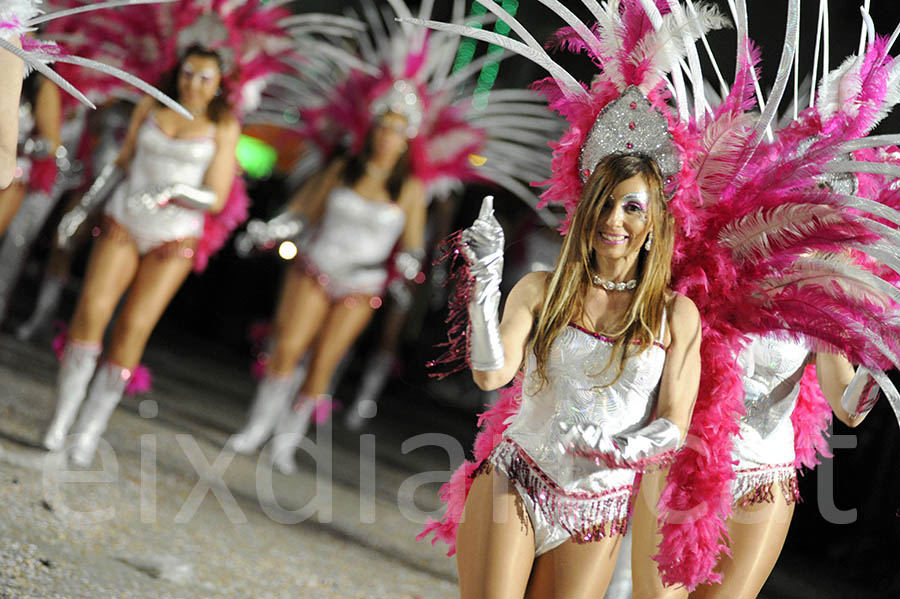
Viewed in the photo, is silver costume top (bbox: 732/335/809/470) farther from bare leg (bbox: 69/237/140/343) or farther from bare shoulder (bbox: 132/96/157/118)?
bare shoulder (bbox: 132/96/157/118)

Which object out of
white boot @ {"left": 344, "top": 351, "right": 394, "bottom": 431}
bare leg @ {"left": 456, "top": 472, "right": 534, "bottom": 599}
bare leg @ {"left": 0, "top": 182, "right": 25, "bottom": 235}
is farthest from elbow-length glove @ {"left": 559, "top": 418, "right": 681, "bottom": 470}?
white boot @ {"left": 344, "top": 351, "right": 394, "bottom": 431}

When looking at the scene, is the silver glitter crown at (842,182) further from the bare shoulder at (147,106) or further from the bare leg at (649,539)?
the bare shoulder at (147,106)

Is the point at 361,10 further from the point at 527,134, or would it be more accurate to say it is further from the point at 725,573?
the point at 725,573

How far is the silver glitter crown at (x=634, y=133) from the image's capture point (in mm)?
2111

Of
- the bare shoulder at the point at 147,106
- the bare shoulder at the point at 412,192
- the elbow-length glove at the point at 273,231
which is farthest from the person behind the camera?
the bare shoulder at the point at 412,192

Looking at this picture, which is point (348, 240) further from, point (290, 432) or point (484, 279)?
point (484, 279)

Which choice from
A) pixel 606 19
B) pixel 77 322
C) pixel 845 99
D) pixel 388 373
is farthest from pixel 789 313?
pixel 388 373

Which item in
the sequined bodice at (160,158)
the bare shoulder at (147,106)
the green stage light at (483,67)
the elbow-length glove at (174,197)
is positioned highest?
the green stage light at (483,67)

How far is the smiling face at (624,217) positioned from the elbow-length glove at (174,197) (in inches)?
95.3

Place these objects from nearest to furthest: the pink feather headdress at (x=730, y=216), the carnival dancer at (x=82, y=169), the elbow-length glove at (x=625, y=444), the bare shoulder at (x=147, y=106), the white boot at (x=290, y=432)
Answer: the elbow-length glove at (x=625, y=444) → the pink feather headdress at (x=730, y=216) → the bare shoulder at (x=147, y=106) → the white boot at (x=290, y=432) → the carnival dancer at (x=82, y=169)

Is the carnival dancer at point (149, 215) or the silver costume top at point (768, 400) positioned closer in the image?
the silver costume top at point (768, 400)

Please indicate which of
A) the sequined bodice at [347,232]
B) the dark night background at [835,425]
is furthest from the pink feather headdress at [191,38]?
the dark night background at [835,425]

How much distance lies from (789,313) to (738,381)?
0.64 feet

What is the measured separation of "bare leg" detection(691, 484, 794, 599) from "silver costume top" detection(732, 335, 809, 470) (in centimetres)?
12
